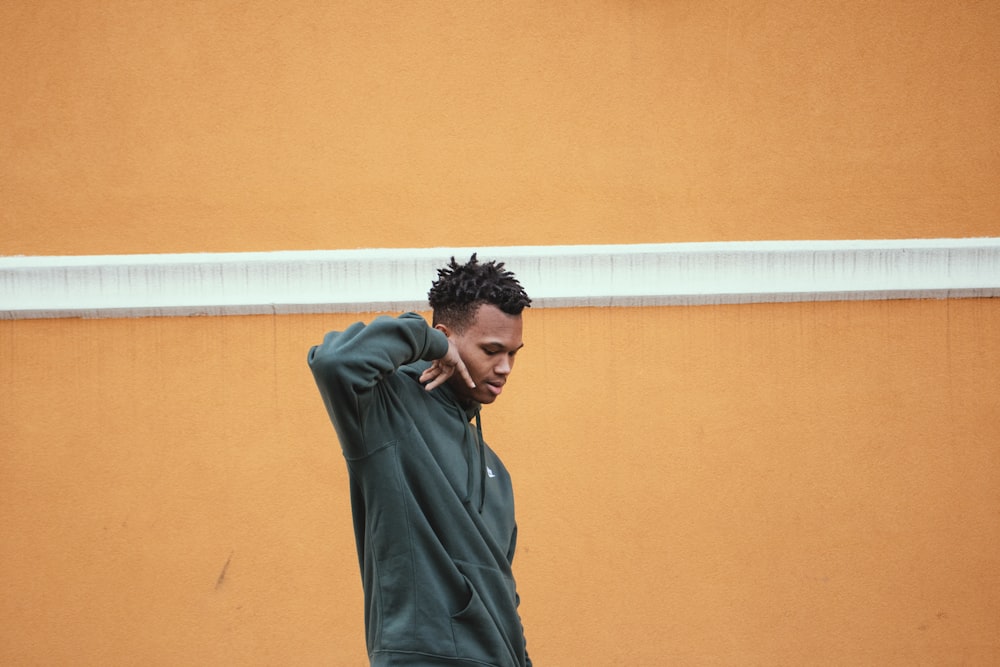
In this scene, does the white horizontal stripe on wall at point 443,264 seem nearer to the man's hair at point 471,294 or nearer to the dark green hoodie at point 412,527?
the man's hair at point 471,294

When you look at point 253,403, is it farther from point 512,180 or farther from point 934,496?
point 934,496

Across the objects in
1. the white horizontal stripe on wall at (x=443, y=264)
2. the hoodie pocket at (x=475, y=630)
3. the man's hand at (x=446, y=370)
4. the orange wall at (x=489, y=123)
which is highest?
the orange wall at (x=489, y=123)

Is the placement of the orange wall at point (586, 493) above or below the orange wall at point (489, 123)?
below

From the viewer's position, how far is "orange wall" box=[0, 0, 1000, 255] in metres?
4.16

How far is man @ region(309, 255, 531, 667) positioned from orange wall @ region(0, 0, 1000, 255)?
184cm

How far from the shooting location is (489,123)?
4199 millimetres

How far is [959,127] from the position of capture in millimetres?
4258

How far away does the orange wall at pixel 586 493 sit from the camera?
4090 millimetres

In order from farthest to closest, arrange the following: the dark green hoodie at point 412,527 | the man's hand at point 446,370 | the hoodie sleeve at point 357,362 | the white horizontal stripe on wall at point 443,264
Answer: the white horizontal stripe on wall at point 443,264 → the man's hand at point 446,370 → the dark green hoodie at point 412,527 → the hoodie sleeve at point 357,362

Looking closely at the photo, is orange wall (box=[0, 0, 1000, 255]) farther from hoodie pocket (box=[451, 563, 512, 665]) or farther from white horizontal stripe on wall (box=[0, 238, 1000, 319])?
hoodie pocket (box=[451, 563, 512, 665])

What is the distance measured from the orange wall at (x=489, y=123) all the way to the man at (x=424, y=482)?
1.84m

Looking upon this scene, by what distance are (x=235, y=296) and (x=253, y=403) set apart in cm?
40

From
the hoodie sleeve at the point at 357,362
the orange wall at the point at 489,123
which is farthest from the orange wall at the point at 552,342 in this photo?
the hoodie sleeve at the point at 357,362

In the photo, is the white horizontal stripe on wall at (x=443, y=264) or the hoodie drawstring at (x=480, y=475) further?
the white horizontal stripe on wall at (x=443, y=264)
